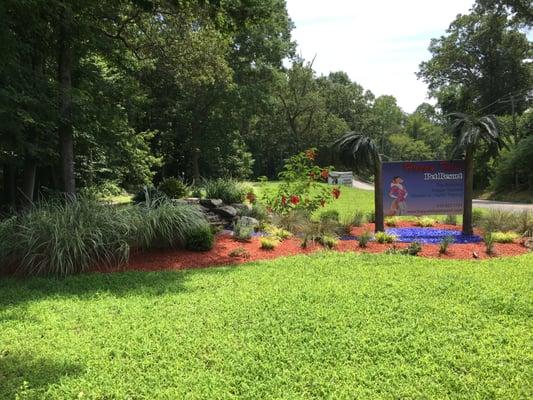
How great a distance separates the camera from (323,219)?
32.9 feet

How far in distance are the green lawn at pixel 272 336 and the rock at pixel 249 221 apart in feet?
10.9

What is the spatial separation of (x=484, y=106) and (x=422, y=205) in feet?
109

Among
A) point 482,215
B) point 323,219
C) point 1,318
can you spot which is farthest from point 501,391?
point 482,215

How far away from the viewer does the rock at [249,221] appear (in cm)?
954

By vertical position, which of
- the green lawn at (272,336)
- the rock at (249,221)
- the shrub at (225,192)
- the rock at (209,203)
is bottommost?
the green lawn at (272,336)

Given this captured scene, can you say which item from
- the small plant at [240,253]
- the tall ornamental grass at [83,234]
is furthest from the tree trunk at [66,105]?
the small plant at [240,253]

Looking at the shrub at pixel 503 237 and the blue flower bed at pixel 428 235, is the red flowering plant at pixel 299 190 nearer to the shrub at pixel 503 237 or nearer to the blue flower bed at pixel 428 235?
the blue flower bed at pixel 428 235

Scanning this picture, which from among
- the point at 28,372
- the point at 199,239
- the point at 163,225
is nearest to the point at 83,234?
the point at 163,225

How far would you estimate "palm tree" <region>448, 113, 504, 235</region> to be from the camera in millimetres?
9656

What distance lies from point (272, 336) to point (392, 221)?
812 centimetres

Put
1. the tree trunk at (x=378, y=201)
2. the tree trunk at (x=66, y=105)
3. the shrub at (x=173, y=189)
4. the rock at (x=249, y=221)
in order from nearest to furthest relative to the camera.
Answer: the tree trunk at (x=66, y=105) < the rock at (x=249, y=221) < the tree trunk at (x=378, y=201) < the shrub at (x=173, y=189)

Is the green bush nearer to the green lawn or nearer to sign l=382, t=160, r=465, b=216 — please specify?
the green lawn

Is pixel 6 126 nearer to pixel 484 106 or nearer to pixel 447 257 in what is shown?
pixel 447 257

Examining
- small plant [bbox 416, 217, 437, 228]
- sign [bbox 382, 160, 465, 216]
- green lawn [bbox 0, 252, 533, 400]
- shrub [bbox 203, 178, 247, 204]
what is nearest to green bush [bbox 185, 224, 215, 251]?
green lawn [bbox 0, 252, 533, 400]
